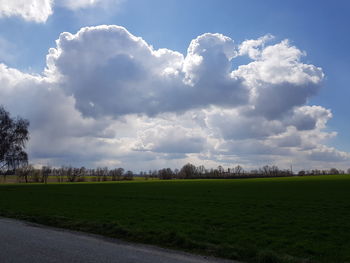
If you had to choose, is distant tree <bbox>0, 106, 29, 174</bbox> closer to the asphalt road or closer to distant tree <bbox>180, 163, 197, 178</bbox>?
the asphalt road

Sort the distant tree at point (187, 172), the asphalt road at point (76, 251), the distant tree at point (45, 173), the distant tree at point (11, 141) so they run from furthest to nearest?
the distant tree at point (187, 172), the distant tree at point (45, 173), the distant tree at point (11, 141), the asphalt road at point (76, 251)

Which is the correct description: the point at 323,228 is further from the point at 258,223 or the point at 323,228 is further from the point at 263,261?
the point at 263,261

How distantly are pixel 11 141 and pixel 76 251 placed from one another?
2073 inches

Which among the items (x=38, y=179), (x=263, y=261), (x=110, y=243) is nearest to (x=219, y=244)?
(x=263, y=261)

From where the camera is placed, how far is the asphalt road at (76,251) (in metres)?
8.23

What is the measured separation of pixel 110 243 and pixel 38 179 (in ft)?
426

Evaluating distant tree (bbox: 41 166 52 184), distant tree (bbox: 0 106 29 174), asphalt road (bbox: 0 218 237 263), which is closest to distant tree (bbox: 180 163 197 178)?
distant tree (bbox: 41 166 52 184)

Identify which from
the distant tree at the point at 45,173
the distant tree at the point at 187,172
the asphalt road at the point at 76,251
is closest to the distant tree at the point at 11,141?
the asphalt road at the point at 76,251

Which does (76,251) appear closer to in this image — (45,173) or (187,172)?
(45,173)

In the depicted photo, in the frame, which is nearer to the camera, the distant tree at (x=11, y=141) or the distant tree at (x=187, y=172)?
the distant tree at (x=11, y=141)

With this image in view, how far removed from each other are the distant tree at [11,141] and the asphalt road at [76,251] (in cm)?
4776

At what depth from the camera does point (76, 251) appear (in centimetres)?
916

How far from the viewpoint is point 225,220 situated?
58.4 feet

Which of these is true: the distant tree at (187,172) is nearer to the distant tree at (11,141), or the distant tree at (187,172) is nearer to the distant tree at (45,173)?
the distant tree at (45,173)
